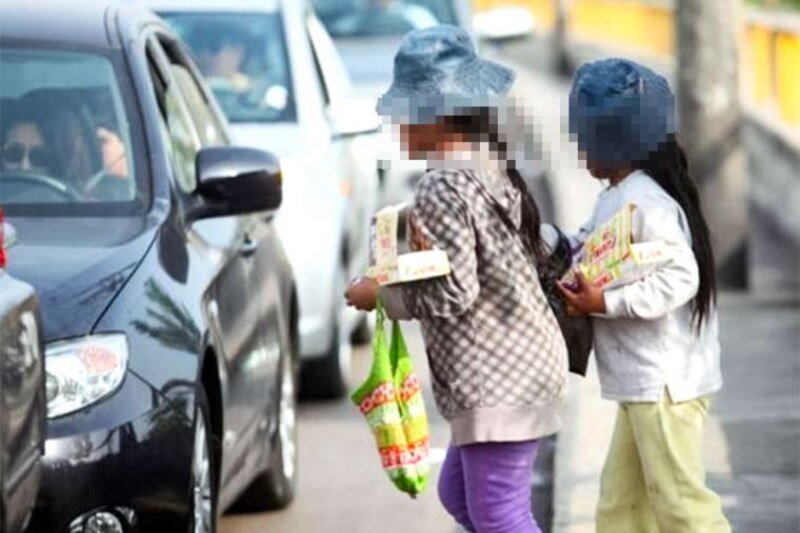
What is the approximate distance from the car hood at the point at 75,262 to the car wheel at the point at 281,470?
1.62 meters

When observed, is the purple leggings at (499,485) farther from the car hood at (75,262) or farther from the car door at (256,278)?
the car door at (256,278)

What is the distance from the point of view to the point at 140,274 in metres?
7.48

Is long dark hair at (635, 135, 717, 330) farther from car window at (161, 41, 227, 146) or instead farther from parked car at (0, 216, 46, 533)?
car window at (161, 41, 227, 146)

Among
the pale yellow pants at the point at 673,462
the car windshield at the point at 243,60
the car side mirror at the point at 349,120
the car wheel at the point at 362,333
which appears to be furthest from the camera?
the car wheel at the point at 362,333

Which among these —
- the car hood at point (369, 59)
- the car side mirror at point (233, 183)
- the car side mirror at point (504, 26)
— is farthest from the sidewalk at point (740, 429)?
the car side mirror at point (504, 26)

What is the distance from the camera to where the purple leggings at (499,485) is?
21.9 ft

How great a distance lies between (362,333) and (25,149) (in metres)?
5.91

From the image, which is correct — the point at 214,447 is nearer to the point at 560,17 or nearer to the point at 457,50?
the point at 457,50

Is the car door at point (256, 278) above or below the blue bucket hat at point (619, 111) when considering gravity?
below

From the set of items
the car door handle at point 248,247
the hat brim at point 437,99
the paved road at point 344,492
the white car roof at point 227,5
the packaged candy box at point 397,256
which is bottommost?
the paved road at point 344,492

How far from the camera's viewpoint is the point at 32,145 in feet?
27.5

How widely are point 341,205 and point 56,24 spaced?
384cm

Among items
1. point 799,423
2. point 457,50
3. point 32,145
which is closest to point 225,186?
point 32,145

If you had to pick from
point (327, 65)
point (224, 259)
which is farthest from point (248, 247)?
point (327, 65)
